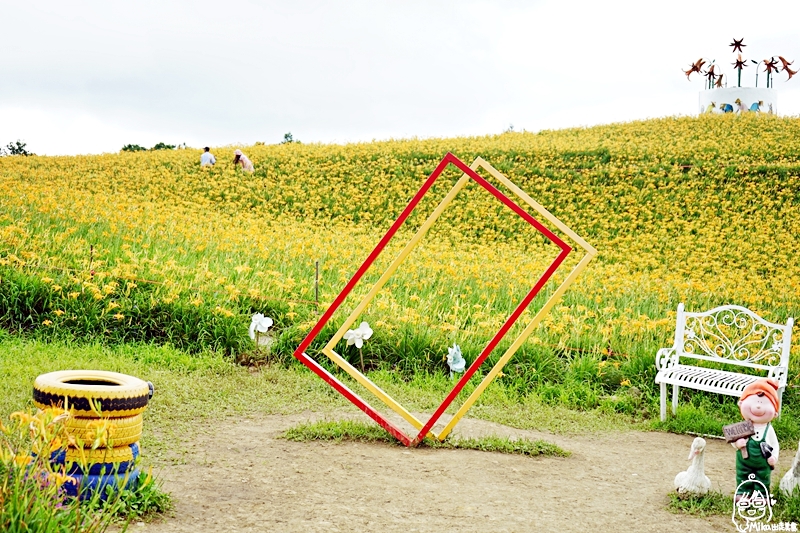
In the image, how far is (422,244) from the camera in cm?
1384

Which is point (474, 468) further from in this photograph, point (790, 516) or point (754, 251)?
point (754, 251)

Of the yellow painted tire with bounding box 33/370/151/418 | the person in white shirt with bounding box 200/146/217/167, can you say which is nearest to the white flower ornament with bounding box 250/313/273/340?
the yellow painted tire with bounding box 33/370/151/418

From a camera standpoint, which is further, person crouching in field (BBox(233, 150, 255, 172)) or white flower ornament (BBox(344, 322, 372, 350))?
person crouching in field (BBox(233, 150, 255, 172))

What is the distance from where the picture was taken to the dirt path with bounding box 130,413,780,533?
3.93 meters

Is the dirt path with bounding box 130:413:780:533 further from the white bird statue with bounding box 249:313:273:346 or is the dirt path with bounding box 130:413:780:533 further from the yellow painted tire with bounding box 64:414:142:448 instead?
the white bird statue with bounding box 249:313:273:346

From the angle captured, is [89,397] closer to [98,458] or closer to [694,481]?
[98,458]

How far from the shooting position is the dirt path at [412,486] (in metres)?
3.93

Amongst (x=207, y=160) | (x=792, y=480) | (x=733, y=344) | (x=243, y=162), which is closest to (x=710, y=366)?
(x=733, y=344)

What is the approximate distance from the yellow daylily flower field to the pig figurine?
2.61 metres

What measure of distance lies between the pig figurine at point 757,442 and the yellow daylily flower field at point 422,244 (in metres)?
2.61

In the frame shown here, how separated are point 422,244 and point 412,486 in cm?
952

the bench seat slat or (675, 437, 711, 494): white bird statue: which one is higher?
the bench seat slat

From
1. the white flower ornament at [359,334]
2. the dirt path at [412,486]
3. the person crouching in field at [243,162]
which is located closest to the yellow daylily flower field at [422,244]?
the person crouching in field at [243,162]

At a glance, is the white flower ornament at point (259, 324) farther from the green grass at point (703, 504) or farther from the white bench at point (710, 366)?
the green grass at point (703, 504)
